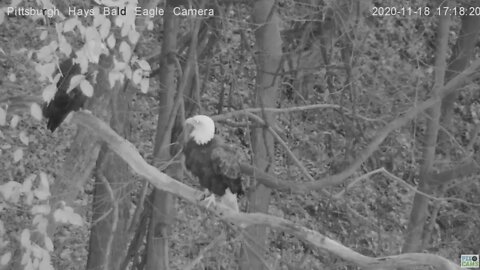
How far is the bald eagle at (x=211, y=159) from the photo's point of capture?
5016 mm

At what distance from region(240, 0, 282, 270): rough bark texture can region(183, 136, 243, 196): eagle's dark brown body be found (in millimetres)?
1470

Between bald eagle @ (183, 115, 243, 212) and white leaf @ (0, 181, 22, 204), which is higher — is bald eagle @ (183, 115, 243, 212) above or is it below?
→ above

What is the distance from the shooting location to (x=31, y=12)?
16.0 ft

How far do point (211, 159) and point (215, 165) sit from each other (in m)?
0.05

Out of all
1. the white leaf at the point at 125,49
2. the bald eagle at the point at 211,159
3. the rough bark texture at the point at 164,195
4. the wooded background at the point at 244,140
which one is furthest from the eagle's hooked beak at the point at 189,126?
the rough bark texture at the point at 164,195

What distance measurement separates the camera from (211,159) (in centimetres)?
504

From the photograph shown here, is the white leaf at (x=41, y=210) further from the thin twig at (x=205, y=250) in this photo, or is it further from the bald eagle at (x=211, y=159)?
the thin twig at (x=205, y=250)

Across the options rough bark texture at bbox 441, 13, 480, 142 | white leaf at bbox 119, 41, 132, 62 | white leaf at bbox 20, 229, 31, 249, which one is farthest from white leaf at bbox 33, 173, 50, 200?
rough bark texture at bbox 441, 13, 480, 142

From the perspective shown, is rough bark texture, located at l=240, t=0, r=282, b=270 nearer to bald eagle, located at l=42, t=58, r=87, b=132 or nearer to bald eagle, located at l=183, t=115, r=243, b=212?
bald eagle, located at l=183, t=115, r=243, b=212

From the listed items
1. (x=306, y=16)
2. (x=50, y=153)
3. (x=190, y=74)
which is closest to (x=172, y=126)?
(x=190, y=74)

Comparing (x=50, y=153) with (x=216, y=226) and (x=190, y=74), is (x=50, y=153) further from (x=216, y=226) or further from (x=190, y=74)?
(x=190, y=74)

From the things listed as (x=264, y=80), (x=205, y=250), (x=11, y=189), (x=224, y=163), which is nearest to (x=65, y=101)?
(x=11, y=189)

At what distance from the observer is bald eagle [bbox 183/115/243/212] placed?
502cm

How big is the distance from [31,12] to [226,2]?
213 centimetres
